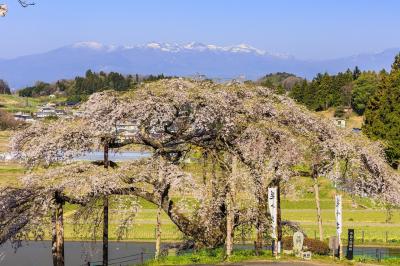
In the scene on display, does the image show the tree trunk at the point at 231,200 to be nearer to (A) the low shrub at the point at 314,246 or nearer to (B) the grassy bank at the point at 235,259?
(B) the grassy bank at the point at 235,259

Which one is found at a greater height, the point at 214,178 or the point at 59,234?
the point at 214,178

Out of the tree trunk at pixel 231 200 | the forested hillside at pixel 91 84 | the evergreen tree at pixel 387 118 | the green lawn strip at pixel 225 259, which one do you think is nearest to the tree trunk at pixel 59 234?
the green lawn strip at pixel 225 259

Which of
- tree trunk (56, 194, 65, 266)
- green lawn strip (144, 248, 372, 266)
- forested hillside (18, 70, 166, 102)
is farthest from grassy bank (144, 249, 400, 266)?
forested hillside (18, 70, 166, 102)

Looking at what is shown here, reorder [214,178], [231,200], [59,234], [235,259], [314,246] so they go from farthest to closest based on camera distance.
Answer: [314,246], [214,178], [231,200], [235,259], [59,234]

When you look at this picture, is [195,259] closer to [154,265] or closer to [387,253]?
[154,265]

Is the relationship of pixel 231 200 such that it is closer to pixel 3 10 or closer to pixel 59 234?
pixel 59 234

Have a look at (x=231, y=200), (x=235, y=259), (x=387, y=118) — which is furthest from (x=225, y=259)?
(x=387, y=118)

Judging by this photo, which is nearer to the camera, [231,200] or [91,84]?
[231,200]

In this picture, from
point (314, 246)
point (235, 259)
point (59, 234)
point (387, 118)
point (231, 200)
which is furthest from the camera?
point (387, 118)

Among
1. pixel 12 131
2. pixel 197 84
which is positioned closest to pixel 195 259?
pixel 197 84

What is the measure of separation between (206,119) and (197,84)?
2107 millimetres

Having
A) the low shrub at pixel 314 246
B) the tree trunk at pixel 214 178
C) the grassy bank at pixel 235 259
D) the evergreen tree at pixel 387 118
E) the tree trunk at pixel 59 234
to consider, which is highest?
the evergreen tree at pixel 387 118

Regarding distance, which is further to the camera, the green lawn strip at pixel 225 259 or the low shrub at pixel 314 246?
the low shrub at pixel 314 246

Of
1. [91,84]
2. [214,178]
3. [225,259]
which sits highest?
[91,84]
